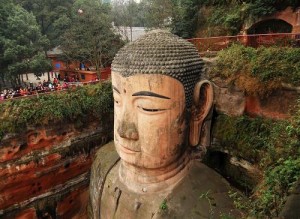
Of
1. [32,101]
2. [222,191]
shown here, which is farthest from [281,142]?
[32,101]

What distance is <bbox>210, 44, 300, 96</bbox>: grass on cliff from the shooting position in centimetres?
622

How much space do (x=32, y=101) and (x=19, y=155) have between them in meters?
1.84

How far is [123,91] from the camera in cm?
424

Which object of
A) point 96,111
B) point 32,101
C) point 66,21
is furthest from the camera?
point 66,21

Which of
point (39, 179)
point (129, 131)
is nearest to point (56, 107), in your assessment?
point (39, 179)

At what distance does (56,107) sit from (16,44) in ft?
26.8

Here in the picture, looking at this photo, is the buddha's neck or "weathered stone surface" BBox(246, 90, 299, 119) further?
"weathered stone surface" BBox(246, 90, 299, 119)

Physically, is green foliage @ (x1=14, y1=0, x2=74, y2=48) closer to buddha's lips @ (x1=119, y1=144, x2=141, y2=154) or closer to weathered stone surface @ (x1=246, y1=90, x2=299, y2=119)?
weathered stone surface @ (x1=246, y1=90, x2=299, y2=119)

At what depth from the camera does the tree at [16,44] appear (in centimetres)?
1507

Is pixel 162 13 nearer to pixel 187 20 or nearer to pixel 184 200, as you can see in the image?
pixel 187 20

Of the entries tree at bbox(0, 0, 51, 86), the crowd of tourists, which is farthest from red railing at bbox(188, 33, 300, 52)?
tree at bbox(0, 0, 51, 86)

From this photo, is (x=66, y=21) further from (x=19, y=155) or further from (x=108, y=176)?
(x=108, y=176)

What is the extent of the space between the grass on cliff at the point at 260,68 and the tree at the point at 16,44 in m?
12.0

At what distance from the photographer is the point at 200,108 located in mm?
4566
